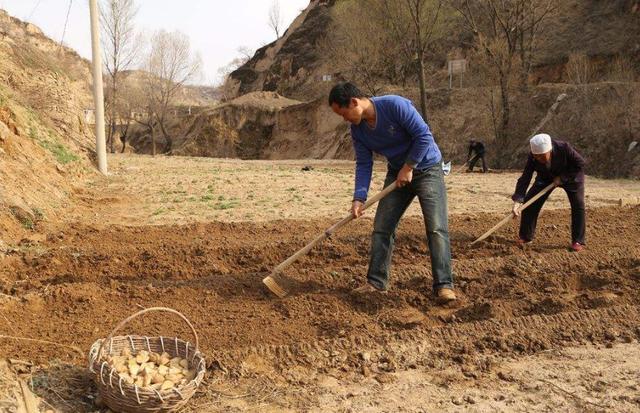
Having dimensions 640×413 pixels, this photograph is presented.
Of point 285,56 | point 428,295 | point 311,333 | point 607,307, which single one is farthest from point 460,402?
point 285,56

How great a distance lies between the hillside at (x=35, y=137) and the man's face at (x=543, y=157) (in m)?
6.09

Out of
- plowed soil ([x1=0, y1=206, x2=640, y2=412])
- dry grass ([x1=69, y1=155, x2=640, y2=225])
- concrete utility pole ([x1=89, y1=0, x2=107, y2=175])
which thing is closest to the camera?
plowed soil ([x1=0, y1=206, x2=640, y2=412])

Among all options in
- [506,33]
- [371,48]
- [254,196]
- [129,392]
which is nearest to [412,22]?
[371,48]

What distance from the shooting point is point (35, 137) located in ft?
37.3

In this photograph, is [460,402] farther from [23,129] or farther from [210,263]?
[23,129]

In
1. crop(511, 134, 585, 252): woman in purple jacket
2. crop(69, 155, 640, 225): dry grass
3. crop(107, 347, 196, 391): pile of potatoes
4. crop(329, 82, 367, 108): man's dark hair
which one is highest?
crop(329, 82, 367, 108): man's dark hair

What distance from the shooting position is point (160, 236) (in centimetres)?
746

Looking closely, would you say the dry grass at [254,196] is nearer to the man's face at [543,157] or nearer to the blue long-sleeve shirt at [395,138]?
the man's face at [543,157]

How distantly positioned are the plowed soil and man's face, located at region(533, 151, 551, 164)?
3.42 feet

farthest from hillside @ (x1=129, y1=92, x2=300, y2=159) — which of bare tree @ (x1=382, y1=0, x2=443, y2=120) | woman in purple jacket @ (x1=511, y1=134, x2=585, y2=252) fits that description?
woman in purple jacket @ (x1=511, y1=134, x2=585, y2=252)

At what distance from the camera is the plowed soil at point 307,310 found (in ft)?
12.3

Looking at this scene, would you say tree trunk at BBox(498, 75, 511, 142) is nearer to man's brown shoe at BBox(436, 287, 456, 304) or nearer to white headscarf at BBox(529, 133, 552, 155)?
white headscarf at BBox(529, 133, 552, 155)

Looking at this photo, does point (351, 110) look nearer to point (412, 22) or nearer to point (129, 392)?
point (129, 392)

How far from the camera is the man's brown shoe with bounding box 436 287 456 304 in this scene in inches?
189
